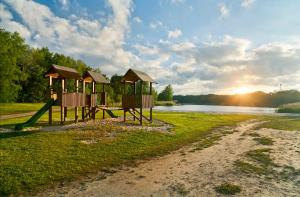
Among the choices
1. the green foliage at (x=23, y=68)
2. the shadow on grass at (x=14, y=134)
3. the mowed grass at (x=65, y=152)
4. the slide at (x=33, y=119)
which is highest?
the green foliage at (x=23, y=68)

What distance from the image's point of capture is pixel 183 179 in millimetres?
9719

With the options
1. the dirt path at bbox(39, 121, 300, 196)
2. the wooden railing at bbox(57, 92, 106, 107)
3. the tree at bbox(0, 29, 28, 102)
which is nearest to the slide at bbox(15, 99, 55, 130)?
the wooden railing at bbox(57, 92, 106, 107)

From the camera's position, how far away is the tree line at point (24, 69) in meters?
42.4

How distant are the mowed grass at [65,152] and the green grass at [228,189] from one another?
472 centimetres

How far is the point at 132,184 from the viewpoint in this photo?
916cm

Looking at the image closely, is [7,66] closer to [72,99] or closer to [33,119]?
A: [72,99]

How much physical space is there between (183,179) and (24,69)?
6442 cm

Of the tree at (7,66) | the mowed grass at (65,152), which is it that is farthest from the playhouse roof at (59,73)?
the tree at (7,66)

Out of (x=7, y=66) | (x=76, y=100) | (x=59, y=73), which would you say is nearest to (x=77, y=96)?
(x=76, y=100)

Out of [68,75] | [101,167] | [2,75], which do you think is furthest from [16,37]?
[101,167]

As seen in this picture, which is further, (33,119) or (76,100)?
(76,100)

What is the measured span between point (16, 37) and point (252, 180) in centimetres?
5253

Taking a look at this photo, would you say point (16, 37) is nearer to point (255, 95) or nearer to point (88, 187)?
point (88, 187)

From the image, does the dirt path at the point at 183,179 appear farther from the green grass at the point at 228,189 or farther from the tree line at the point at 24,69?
the tree line at the point at 24,69
